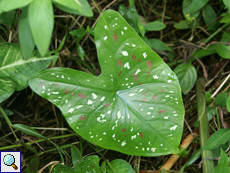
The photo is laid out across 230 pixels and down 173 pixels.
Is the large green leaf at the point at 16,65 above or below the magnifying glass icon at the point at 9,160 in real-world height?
above

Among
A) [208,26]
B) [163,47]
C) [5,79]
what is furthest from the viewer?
[208,26]

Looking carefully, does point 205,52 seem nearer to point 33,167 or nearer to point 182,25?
point 182,25

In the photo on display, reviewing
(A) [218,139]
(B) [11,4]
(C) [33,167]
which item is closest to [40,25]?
(B) [11,4]

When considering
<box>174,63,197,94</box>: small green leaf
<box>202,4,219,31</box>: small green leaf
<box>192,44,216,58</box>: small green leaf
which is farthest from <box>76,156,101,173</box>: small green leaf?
<box>202,4,219,31</box>: small green leaf

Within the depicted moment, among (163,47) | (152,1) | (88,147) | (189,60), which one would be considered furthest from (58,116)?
(152,1)

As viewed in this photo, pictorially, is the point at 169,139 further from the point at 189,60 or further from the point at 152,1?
the point at 152,1

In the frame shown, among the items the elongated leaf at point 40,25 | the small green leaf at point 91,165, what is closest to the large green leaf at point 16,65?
the elongated leaf at point 40,25

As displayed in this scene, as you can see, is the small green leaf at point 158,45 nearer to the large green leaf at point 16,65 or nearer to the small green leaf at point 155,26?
the small green leaf at point 155,26
